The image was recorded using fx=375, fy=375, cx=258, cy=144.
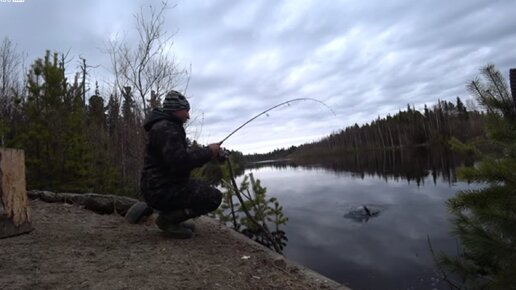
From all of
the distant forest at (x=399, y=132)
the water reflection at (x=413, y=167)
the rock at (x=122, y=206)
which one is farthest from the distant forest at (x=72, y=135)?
the distant forest at (x=399, y=132)

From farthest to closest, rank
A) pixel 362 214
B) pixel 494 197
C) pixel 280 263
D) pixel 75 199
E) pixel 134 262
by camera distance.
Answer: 1. pixel 362 214
2. pixel 75 199
3. pixel 280 263
4. pixel 134 262
5. pixel 494 197

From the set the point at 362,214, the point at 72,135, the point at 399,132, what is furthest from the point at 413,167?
the point at 399,132

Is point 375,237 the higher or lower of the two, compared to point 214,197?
lower

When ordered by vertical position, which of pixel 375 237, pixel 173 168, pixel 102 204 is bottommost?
pixel 375 237

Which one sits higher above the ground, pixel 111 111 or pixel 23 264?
pixel 111 111

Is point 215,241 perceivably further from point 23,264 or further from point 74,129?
point 74,129

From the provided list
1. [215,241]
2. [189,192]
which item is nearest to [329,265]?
[215,241]

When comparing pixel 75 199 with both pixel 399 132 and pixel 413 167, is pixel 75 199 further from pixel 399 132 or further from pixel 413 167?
pixel 399 132

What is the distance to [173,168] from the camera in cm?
402

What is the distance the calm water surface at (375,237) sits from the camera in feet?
22.6

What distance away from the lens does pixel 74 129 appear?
9.35 metres

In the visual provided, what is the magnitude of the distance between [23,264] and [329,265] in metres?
5.76

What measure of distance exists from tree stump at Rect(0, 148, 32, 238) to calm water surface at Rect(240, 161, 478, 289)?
4.99m

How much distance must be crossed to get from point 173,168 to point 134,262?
1.02m
